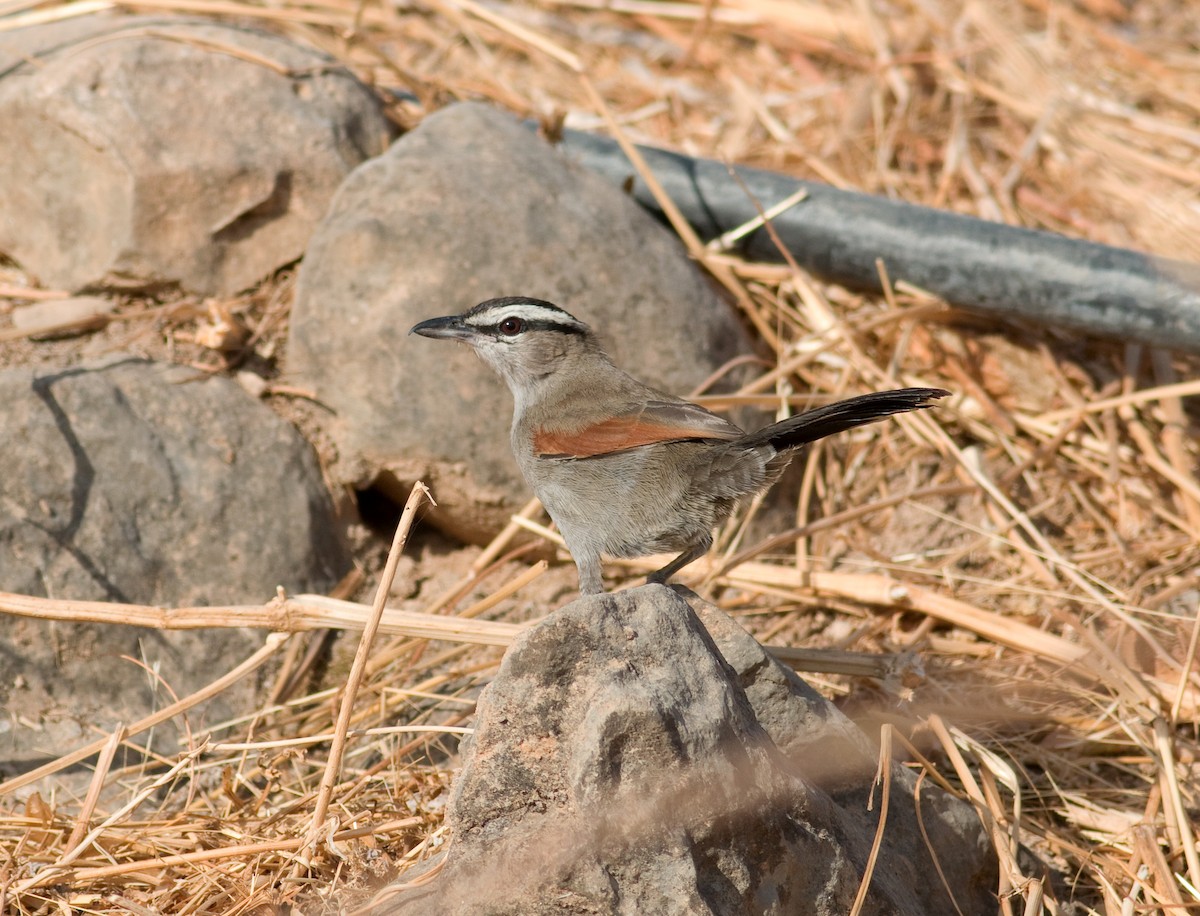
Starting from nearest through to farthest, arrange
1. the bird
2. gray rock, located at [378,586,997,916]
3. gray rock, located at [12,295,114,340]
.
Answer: gray rock, located at [378,586,997,916]
the bird
gray rock, located at [12,295,114,340]

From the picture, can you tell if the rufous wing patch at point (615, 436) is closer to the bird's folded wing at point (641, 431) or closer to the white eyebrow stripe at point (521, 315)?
the bird's folded wing at point (641, 431)

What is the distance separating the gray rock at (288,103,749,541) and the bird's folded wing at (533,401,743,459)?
1.19 meters

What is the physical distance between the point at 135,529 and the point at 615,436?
1.98 metres

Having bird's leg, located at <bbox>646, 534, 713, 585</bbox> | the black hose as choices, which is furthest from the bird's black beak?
the black hose

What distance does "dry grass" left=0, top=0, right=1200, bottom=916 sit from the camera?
3.49 metres

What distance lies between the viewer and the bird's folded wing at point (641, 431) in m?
3.70

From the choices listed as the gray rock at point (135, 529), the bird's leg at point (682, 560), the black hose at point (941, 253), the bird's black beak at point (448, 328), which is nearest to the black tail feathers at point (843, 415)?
the bird's leg at point (682, 560)

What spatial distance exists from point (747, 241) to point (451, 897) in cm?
422

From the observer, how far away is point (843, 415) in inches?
130

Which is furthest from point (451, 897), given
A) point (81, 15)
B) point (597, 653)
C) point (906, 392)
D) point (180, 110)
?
point (81, 15)

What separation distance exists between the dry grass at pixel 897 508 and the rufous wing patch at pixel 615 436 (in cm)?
70

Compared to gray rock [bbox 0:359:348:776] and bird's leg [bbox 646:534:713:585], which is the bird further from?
gray rock [bbox 0:359:348:776]

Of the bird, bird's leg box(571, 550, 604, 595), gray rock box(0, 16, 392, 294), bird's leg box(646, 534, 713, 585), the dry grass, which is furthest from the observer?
gray rock box(0, 16, 392, 294)

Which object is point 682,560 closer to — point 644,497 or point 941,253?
point 644,497
